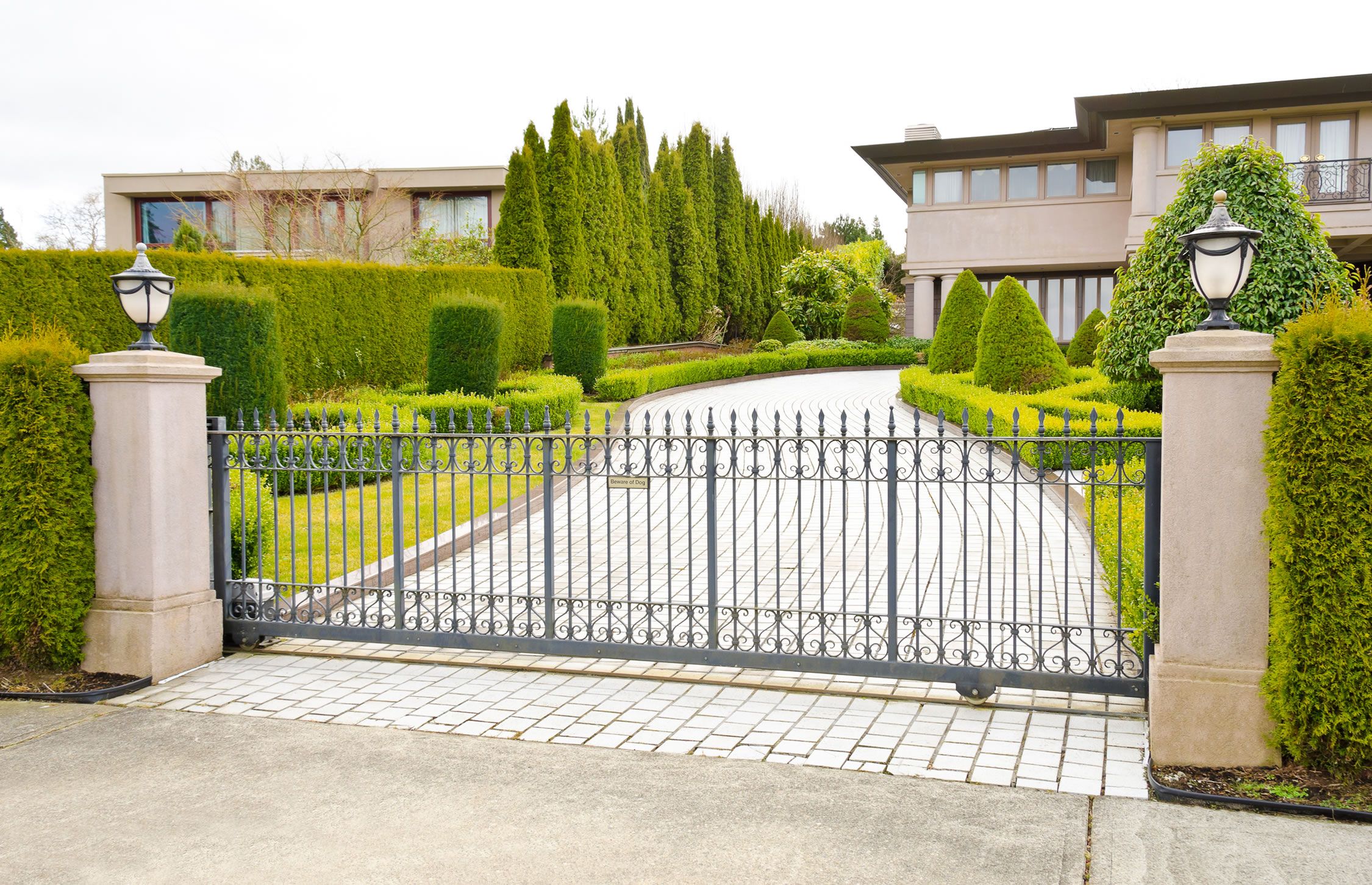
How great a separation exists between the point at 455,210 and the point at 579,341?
679 inches

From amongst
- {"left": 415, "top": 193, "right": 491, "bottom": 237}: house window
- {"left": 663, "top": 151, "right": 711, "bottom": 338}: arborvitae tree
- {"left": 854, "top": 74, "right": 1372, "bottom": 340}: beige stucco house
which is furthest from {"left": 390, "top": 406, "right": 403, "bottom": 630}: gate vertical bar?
{"left": 415, "top": 193, "right": 491, "bottom": 237}: house window

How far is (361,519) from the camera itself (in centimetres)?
634

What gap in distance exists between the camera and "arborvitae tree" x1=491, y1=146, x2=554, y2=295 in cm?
2522

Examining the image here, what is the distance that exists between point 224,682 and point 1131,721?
4.95 m

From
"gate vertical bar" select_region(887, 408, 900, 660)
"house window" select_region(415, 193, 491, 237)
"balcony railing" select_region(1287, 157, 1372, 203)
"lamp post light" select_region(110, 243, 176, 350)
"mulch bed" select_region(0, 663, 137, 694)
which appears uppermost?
"house window" select_region(415, 193, 491, 237)

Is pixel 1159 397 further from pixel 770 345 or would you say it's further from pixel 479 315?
pixel 770 345

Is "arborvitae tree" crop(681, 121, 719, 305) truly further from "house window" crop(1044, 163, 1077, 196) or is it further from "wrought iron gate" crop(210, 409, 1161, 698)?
"wrought iron gate" crop(210, 409, 1161, 698)

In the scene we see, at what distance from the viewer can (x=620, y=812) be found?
433 cm

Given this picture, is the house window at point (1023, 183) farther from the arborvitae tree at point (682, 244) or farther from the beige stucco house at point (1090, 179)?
the arborvitae tree at point (682, 244)

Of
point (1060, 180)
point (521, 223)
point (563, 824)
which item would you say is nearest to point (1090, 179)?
point (1060, 180)

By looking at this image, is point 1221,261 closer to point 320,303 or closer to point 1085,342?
point 320,303

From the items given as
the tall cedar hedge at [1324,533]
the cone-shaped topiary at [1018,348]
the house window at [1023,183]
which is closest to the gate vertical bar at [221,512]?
the tall cedar hedge at [1324,533]

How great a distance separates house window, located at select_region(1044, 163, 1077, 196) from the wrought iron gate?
22874mm

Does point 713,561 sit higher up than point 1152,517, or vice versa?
point 1152,517
